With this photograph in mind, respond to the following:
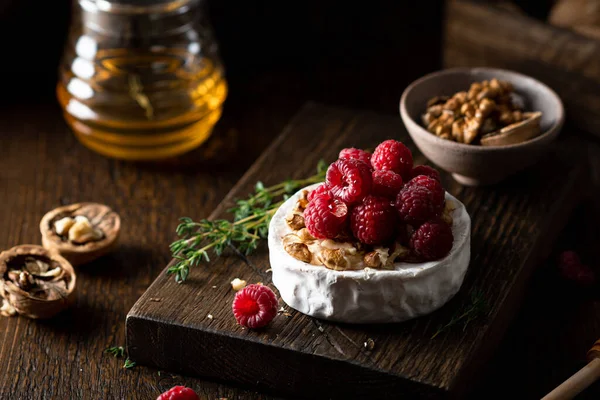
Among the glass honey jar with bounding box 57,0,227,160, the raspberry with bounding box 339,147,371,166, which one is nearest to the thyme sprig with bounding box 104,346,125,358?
the raspberry with bounding box 339,147,371,166

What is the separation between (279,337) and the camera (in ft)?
4.58

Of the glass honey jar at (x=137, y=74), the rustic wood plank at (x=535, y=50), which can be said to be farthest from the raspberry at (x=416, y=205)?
the rustic wood plank at (x=535, y=50)

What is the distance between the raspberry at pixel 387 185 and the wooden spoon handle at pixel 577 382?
1.33 feet

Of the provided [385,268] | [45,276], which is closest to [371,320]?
[385,268]

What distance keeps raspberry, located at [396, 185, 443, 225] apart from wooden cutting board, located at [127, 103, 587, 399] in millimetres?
176

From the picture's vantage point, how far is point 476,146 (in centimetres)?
169

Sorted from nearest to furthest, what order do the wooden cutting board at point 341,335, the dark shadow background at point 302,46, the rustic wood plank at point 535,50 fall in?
the wooden cutting board at point 341,335 < the rustic wood plank at point 535,50 < the dark shadow background at point 302,46

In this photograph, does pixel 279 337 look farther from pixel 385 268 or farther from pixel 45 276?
pixel 45 276

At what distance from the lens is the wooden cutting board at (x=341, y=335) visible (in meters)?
1.35

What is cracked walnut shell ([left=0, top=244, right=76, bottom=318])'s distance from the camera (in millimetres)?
1543

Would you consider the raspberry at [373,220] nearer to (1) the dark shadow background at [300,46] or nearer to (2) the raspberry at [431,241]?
(2) the raspberry at [431,241]

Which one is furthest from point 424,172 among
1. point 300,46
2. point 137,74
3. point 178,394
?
point 300,46

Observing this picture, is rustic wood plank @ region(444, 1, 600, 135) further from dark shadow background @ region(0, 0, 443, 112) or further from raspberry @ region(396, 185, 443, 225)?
raspberry @ region(396, 185, 443, 225)

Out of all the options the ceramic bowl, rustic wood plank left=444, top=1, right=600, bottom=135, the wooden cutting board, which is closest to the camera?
the wooden cutting board
